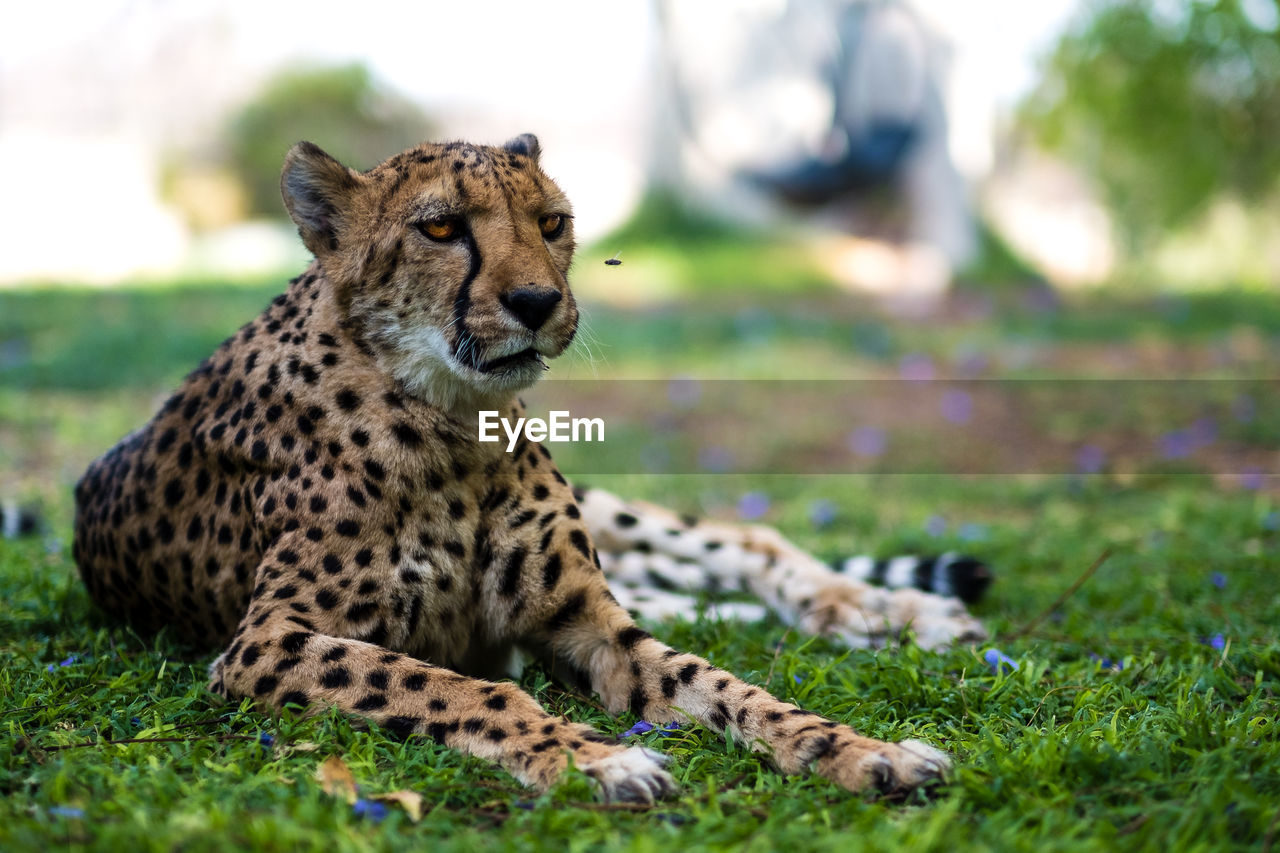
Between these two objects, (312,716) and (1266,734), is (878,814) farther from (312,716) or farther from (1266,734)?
(312,716)

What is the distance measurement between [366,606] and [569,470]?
406 centimetres

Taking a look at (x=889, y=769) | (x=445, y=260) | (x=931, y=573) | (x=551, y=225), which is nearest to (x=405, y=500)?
(x=445, y=260)

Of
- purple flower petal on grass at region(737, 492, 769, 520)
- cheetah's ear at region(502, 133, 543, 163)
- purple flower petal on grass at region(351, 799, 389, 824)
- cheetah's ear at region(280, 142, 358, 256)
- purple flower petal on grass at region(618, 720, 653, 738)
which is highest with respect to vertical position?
cheetah's ear at region(502, 133, 543, 163)

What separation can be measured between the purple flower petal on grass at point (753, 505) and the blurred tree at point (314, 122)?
16070 millimetres

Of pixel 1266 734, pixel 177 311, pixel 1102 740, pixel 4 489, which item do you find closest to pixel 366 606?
pixel 1102 740

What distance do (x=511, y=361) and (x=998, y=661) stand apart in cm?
144

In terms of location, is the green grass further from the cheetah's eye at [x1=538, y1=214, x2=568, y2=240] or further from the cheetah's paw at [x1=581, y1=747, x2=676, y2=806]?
the cheetah's eye at [x1=538, y1=214, x2=568, y2=240]

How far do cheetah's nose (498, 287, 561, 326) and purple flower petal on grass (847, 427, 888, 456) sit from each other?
486cm

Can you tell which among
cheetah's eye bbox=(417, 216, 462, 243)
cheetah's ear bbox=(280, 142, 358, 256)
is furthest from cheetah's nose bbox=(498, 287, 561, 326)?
cheetah's ear bbox=(280, 142, 358, 256)

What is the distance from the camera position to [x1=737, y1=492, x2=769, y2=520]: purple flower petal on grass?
5738 mm

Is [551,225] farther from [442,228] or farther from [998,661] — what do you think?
[998,661]

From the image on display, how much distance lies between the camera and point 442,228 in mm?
2650

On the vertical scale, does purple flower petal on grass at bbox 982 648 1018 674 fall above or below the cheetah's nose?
below

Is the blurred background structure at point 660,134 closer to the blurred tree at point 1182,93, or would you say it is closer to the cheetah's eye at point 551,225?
the blurred tree at point 1182,93
